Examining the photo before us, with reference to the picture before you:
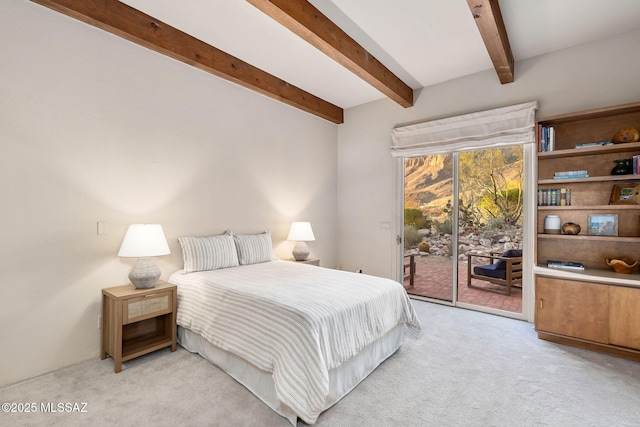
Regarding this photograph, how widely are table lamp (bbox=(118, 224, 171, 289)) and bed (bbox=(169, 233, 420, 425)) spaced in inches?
12.9

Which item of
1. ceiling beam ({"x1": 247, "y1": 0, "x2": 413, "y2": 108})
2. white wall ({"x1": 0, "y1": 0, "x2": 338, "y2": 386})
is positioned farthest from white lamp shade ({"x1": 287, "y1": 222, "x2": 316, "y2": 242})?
ceiling beam ({"x1": 247, "y1": 0, "x2": 413, "y2": 108})

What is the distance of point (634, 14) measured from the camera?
2.63 m

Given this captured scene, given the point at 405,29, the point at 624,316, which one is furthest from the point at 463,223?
the point at 405,29

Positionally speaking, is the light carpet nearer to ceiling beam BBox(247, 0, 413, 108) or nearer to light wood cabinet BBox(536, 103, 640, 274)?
light wood cabinet BBox(536, 103, 640, 274)

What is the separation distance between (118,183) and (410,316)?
2885 mm

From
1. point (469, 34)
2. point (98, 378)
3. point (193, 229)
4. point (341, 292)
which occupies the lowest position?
point (98, 378)

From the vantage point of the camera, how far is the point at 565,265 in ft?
9.70

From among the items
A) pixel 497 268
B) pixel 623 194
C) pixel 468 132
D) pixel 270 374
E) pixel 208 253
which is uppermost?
pixel 468 132

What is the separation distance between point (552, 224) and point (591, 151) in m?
0.78

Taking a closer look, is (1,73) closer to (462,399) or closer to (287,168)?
(287,168)

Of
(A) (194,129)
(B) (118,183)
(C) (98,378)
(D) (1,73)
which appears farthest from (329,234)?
(D) (1,73)

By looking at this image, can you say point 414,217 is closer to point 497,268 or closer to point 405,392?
point 497,268

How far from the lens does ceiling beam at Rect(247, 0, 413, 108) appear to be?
2219 millimetres

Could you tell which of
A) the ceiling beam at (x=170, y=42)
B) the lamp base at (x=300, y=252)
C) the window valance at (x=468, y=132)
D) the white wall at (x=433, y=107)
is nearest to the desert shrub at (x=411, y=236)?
the white wall at (x=433, y=107)
